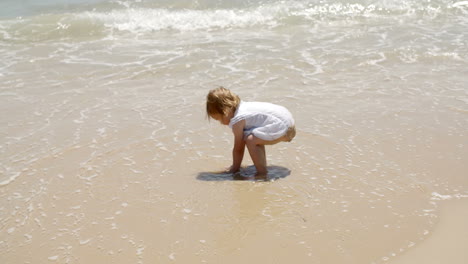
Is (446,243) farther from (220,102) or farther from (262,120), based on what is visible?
(220,102)

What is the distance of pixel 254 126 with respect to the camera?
413 centimetres

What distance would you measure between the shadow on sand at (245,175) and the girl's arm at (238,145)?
0.23 feet

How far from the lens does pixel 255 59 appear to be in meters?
8.09

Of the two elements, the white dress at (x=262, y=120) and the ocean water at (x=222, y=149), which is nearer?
the ocean water at (x=222, y=149)

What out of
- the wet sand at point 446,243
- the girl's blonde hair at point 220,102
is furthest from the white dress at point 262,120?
the wet sand at point 446,243

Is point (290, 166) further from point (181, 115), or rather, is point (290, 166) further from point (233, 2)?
point (233, 2)

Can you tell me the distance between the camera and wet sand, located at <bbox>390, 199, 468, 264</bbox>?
116 inches

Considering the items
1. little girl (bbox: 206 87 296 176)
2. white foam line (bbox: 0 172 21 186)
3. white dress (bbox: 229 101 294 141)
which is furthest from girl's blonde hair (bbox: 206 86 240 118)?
white foam line (bbox: 0 172 21 186)

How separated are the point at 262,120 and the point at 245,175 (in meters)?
0.47

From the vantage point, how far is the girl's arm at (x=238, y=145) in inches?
161

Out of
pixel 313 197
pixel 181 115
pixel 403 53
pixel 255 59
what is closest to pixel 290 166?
pixel 313 197

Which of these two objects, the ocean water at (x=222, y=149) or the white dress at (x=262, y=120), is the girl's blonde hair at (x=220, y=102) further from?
the ocean water at (x=222, y=149)

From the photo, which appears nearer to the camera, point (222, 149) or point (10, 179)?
point (10, 179)

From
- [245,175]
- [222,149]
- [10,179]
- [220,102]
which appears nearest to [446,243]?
[245,175]
